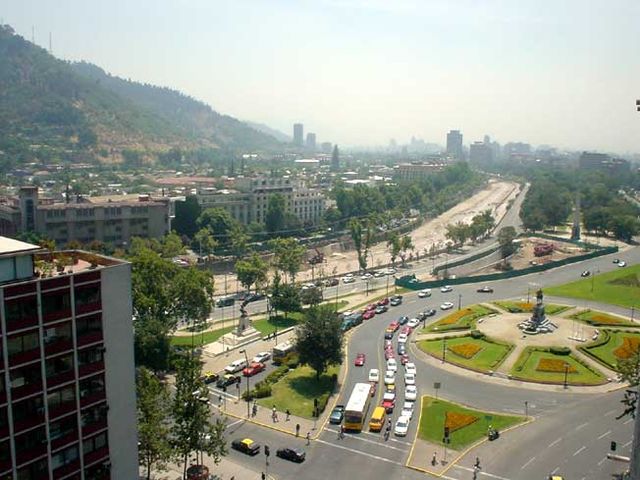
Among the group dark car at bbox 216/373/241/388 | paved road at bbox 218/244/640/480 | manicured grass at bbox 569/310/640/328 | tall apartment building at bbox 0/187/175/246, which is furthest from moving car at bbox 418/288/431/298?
tall apartment building at bbox 0/187/175/246

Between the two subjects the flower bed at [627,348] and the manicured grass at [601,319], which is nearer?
the flower bed at [627,348]

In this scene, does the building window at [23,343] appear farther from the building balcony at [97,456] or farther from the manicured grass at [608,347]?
the manicured grass at [608,347]

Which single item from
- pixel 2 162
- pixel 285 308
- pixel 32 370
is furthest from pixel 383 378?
pixel 2 162

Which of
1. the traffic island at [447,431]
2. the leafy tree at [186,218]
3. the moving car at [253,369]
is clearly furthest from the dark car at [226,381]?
the leafy tree at [186,218]

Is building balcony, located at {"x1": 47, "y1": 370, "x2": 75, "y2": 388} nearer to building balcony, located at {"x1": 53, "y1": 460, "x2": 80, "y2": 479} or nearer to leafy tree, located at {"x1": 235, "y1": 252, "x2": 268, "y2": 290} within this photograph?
building balcony, located at {"x1": 53, "y1": 460, "x2": 80, "y2": 479}

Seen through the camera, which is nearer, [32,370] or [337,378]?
[32,370]

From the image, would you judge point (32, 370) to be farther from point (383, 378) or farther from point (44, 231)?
point (44, 231)
